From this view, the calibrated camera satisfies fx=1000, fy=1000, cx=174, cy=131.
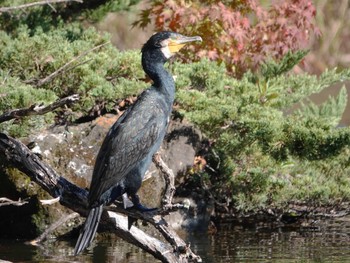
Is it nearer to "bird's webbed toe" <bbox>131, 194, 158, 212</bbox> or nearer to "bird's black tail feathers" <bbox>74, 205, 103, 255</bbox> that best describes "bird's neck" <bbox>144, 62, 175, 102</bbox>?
"bird's webbed toe" <bbox>131, 194, 158, 212</bbox>

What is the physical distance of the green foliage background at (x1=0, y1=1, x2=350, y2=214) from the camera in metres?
9.02

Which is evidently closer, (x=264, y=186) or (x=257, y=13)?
(x=264, y=186)

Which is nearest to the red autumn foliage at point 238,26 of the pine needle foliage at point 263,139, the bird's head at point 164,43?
the pine needle foliage at point 263,139

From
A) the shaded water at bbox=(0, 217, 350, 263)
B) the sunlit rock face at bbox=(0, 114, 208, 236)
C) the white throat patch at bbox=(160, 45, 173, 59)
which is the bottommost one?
the shaded water at bbox=(0, 217, 350, 263)

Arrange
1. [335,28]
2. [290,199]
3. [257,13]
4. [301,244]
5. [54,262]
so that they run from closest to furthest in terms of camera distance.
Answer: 1. [54,262]
2. [301,244]
3. [290,199]
4. [257,13]
5. [335,28]

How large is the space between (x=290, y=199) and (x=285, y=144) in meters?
0.63

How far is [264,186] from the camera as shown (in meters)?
9.28

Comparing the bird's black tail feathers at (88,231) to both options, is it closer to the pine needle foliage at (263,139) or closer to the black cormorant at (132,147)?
the black cormorant at (132,147)

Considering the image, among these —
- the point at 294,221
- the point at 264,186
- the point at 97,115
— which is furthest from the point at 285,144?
the point at 97,115

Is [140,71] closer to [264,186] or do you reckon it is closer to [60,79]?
[60,79]

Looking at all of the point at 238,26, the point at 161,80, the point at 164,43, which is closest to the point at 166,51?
the point at 164,43

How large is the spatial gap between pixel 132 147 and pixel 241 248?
215 centimetres

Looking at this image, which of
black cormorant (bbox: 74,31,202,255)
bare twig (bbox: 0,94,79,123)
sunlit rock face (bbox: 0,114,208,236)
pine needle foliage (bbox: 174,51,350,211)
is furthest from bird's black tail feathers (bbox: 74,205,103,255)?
pine needle foliage (bbox: 174,51,350,211)

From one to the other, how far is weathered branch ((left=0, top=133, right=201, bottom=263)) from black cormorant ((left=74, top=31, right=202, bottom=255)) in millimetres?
176
